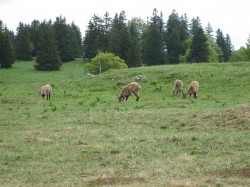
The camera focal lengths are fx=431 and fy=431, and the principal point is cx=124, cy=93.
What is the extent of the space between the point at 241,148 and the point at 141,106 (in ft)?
45.7

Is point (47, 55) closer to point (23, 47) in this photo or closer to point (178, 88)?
point (23, 47)

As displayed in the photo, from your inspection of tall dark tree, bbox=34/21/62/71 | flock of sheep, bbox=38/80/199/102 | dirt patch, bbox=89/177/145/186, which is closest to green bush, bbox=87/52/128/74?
tall dark tree, bbox=34/21/62/71

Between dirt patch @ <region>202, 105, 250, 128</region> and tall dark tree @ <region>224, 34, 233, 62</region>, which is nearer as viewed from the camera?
dirt patch @ <region>202, 105, 250, 128</region>

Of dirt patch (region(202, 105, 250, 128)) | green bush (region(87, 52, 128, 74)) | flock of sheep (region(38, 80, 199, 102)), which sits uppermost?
green bush (region(87, 52, 128, 74))

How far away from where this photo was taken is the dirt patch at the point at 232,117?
1873cm

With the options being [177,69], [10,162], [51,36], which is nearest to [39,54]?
[51,36]

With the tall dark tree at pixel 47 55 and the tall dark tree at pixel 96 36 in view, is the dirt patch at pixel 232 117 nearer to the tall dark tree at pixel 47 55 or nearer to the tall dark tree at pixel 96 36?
the tall dark tree at pixel 47 55

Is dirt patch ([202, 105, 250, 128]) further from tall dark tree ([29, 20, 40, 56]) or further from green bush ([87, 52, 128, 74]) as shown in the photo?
tall dark tree ([29, 20, 40, 56])

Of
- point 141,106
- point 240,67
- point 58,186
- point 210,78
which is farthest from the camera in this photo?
point 240,67

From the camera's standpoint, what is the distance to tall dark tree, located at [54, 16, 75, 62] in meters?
96.9

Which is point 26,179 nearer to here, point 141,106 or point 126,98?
point 141,106

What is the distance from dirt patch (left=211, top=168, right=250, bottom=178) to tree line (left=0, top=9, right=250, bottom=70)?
61.3m

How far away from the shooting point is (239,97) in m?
32.2

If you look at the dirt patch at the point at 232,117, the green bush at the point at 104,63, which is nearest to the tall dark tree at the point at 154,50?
the green bush at the point at 104,63
